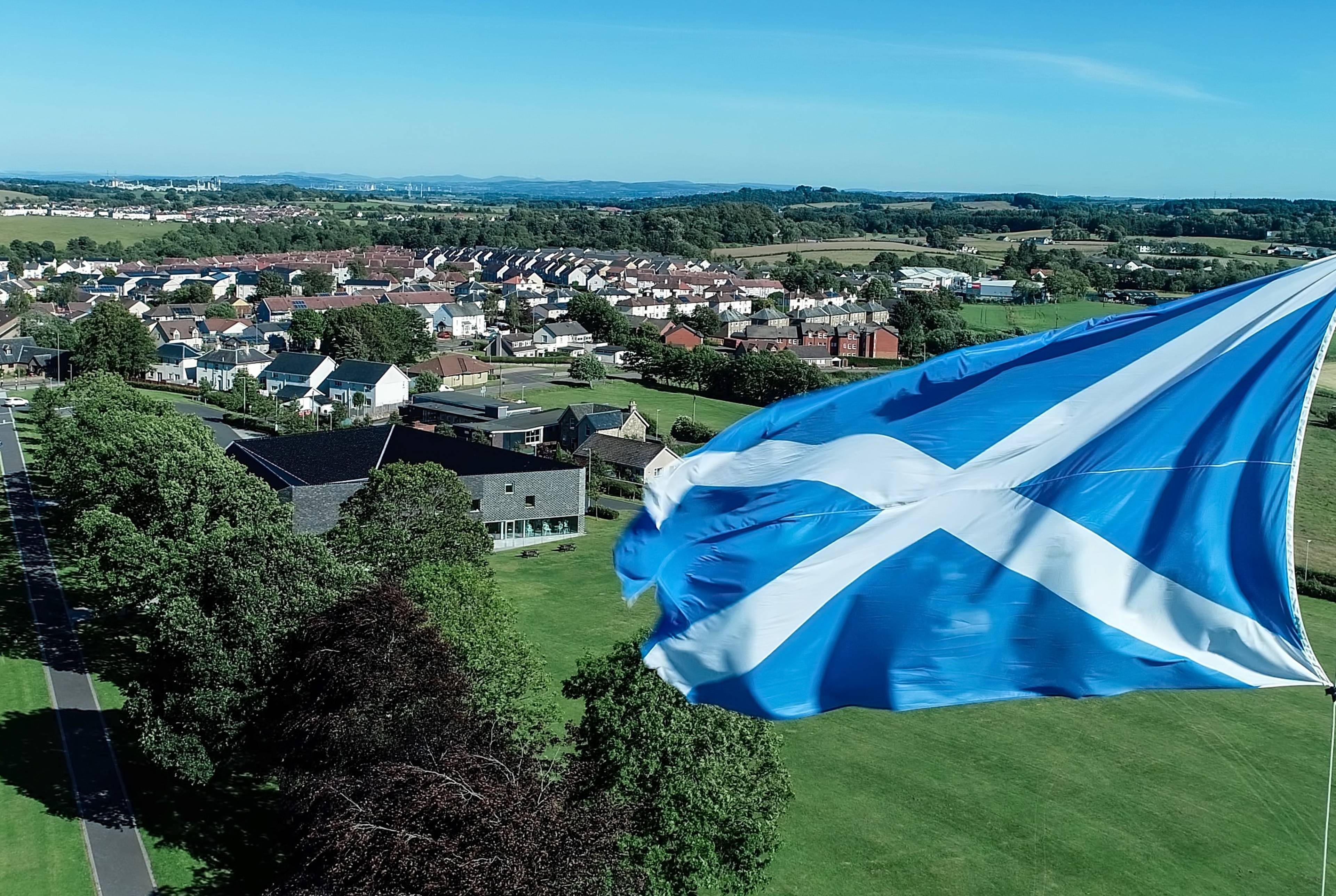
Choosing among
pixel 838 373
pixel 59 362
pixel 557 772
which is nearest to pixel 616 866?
pixel 557 772

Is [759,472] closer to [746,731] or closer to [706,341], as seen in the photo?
[746,731]

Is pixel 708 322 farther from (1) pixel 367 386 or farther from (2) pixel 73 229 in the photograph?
(2) pixel 73 229

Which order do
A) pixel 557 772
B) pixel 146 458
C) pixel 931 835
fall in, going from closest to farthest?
pixel 557 772
pixel 931 835
pixel 146 458

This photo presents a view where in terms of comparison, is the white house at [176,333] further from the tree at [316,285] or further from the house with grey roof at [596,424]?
the house with grey roof at [596,424]

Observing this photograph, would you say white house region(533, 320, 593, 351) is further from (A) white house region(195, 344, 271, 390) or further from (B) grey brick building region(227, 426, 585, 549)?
(B) grey brick building region(227, 426, 585, 549)

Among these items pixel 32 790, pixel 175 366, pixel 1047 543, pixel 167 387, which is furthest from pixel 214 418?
pixel 1047 543

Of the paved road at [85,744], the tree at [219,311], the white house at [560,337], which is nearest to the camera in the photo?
the paved road at [85,744]

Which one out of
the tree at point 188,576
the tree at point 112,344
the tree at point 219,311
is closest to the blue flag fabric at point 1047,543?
the tree at point 188,576
